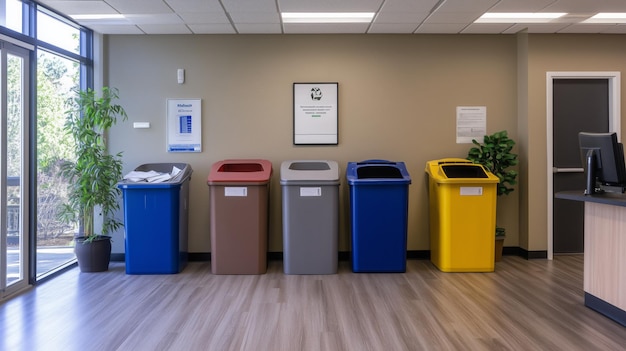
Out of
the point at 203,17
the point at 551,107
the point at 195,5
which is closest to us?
the point at 195,5

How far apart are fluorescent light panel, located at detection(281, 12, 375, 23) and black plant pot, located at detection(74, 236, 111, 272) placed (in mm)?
2848

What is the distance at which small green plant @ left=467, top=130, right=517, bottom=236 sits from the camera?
13.5 ft

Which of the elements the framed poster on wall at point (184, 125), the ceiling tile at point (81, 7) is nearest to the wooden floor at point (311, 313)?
the framed poster on wall at point (184, 125)

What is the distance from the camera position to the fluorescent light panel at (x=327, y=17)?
12.3ft

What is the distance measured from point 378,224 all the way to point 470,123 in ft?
5.38

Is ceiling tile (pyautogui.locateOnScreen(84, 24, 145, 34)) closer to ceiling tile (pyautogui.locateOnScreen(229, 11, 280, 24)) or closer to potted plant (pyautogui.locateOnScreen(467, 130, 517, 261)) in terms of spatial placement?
ceiling tile (pyautogui.locateOnScreen(229, 11, 280, 24))

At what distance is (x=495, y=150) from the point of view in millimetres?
4137

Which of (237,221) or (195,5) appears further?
(237,221)

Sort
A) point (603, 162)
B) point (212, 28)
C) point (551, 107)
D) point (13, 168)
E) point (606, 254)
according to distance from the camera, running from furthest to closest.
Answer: point (551, 107)
point (212, 28)
point (13, 168)
point (603, 162)
point (606, 254)

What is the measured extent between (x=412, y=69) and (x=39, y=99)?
3.66 metres

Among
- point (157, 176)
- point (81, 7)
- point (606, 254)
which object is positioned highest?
point (81, 7)

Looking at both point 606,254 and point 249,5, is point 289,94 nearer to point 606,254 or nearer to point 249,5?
point 249,5

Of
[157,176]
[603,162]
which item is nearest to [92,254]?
[157,176]

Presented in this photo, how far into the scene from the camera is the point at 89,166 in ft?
12.4
